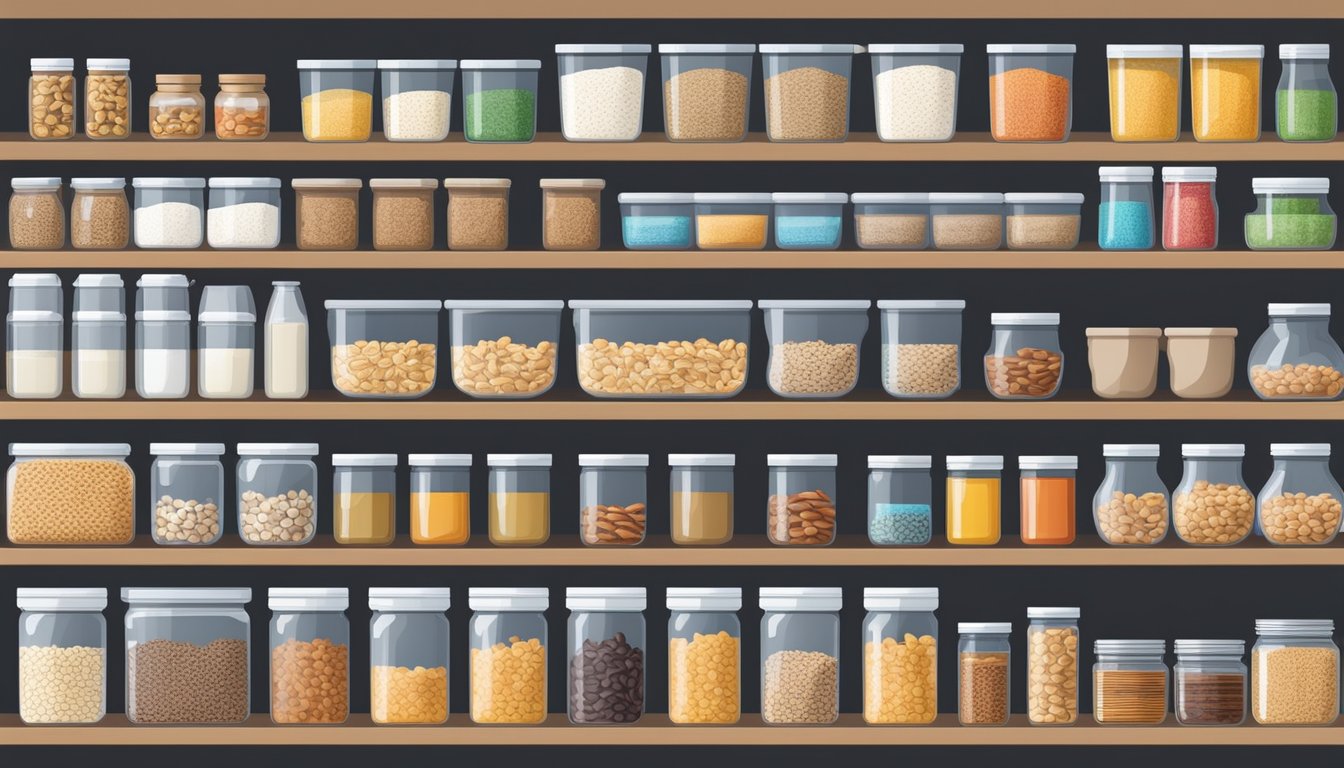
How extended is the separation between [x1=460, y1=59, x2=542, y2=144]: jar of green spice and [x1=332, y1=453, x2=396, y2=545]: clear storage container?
2.33 ft

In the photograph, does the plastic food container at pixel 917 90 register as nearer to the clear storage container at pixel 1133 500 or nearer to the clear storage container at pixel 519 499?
the clear storage container at pixel 1133 500

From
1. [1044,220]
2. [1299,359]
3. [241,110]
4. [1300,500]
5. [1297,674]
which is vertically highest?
[241,110]

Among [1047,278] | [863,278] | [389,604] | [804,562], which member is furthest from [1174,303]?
[389,604]

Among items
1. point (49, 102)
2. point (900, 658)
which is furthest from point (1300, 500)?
point (49, 102)

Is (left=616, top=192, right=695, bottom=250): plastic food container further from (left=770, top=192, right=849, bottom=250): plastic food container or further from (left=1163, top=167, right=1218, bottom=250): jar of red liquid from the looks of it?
(left=1163, top=167, right=1218, bottom=250): jar of red liquid

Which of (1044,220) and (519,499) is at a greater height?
(1044,220)

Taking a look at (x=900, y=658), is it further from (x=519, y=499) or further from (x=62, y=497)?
(x=62, y=497)

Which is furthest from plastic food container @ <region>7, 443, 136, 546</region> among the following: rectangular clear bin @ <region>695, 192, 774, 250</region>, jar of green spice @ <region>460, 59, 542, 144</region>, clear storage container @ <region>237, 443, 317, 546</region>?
rectangular clear bin @ <region>695, 192, 774, 250</region>

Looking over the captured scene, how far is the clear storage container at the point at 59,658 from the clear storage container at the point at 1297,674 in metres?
2.43

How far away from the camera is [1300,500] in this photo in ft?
15.9

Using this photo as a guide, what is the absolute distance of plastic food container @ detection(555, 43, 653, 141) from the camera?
189 inches

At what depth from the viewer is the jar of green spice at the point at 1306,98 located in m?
4.80

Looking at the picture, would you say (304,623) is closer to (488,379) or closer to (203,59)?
(488,379)

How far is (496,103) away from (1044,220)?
3.80ft
